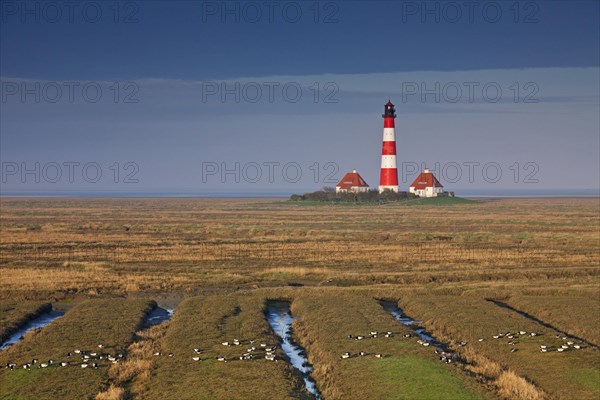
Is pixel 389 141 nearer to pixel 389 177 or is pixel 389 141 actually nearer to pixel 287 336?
pixel 389 177

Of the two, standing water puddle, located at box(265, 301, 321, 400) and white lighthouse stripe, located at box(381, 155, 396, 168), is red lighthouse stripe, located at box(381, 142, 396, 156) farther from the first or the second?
standing water puddle, located at box(265, 301, 321, 400)

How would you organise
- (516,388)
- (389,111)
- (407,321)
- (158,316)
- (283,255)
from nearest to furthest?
(516,388) < (407,321) < (158,316) < (283,255) < (389,111)

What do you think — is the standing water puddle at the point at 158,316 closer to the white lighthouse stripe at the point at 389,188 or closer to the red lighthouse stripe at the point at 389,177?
the red lighthouse stripe at the point at 389,177

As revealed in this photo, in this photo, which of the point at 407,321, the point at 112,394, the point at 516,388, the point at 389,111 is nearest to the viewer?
the point at 112,394

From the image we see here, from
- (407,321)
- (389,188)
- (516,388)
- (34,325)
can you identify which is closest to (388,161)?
(389,188)

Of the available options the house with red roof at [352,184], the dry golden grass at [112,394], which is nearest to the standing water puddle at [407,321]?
the dry golden grass at [112,394]

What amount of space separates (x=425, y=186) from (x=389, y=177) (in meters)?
21.0

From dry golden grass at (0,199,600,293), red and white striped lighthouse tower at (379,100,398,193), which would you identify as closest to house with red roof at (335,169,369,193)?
red and white striped lighthouse tower at (379,100,398,193)

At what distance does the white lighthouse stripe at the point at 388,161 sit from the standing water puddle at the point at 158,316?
110145 millimetres

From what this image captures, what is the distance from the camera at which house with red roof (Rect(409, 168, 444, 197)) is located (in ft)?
552

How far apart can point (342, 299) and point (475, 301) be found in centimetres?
650

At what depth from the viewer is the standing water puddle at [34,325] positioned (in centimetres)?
2805

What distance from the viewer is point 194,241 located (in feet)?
233

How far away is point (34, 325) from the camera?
31.6 metres
